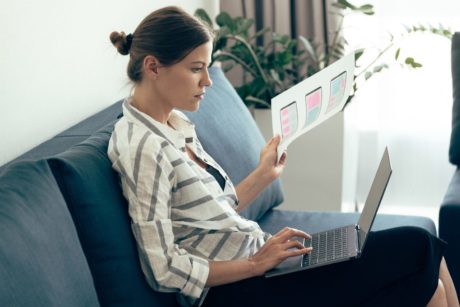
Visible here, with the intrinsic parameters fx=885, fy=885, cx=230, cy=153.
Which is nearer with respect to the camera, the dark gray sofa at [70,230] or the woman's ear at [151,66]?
the dark gray sofa at [70,230]

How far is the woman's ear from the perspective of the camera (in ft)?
6.15

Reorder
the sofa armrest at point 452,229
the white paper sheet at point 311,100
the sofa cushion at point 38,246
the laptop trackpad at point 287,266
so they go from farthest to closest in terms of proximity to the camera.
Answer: the sofa armrest at point 452,229 < the white paper sheet at point 311,100 < the laptop trackpad at point 287,266 < the sofa cushion at point 38,246

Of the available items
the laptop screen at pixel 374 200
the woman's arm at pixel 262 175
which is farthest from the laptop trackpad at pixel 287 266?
the woman's arm at pixel 262 175

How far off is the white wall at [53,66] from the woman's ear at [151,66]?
0.14m

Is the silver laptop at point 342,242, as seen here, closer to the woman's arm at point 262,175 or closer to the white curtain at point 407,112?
the woman's arm at point 262,175

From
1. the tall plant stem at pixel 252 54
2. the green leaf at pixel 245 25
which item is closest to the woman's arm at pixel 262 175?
the tall plant stem at pixel 252 54

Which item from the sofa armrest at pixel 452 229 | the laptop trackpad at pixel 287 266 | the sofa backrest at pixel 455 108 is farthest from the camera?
the sofa backrest at pixel 455 108

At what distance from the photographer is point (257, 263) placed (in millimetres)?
1913

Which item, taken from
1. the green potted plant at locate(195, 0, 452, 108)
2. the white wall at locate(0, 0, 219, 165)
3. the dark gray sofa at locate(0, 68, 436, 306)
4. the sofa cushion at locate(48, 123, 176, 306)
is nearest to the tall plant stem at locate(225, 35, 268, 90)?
the green potted plant at locate(195, 0, 452, 108)

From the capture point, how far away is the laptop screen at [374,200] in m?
1.91

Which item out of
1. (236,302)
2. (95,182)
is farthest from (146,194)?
(236,302)

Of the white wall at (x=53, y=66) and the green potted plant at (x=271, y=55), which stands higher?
the white wall at (x=53, y=66)

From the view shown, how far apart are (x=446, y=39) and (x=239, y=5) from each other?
0.85m

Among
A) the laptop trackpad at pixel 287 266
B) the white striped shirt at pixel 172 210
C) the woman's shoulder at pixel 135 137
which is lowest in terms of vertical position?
the laptop trackpad at pixel 287 266
